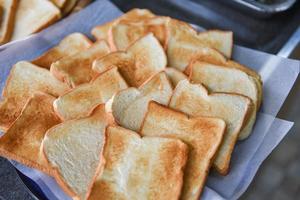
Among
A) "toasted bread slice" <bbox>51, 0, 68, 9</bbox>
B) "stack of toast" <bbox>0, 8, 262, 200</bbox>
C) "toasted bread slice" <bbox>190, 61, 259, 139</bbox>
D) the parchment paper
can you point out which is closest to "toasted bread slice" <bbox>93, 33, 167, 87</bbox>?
"stack of toast" <bbox>0, 8, 262, 200</bbox>

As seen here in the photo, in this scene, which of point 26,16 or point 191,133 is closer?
point 191,133

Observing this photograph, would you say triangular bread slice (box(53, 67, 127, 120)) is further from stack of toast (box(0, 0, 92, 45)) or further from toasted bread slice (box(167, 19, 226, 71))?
stack of toast (box(0, 0, 92, 45))

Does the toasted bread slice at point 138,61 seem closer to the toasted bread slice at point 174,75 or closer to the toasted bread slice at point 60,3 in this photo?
the toasted bread slice at point 174,75

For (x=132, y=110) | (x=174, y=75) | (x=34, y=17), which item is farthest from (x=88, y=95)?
(x=34, y=17)

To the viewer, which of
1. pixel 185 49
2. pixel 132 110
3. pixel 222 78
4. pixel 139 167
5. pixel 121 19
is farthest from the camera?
pixel 121 19

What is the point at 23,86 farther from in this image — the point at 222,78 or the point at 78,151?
the point at 222,78

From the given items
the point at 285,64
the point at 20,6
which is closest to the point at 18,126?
the point at 20,6

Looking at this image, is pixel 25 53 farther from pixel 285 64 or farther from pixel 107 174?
pixel 285 64

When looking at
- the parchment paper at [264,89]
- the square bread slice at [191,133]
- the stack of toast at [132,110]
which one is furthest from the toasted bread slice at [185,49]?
the square bread slice at [191,133]
